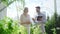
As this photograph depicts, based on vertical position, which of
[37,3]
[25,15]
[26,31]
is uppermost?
[37,3]

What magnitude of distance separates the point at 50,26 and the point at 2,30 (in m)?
0.65

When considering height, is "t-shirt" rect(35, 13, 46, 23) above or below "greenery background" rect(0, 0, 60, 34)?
above

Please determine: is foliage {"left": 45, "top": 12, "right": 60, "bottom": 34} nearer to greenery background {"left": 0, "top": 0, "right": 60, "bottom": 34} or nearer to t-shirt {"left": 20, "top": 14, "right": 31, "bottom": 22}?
greenery background {"left": 0, "top": 0, "right": 60, "bottom": 34}

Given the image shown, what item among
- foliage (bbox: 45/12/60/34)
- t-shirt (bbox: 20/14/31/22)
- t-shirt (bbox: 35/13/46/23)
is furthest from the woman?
foliage (bbox: 45/12/60/34)

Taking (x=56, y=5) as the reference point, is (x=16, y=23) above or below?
below

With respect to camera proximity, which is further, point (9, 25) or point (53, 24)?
point (53, 24)

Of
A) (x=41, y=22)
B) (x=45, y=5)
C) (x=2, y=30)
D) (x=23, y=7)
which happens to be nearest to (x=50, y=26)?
(x=41, y=22)

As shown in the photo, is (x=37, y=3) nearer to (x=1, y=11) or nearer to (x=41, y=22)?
(x=41, y=22)

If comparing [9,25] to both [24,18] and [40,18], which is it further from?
[40,18]

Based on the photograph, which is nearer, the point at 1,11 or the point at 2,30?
the point at 2,30

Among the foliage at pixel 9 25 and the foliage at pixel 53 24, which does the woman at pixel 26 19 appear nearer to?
the foliage at pixel 9 25

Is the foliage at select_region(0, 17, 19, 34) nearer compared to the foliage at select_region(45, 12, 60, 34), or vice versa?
the foliage at select_region(0, 17, 19, 34)

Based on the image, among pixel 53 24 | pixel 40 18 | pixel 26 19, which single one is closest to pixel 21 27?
pixel 26 19

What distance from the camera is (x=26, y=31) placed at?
2.50 meters
